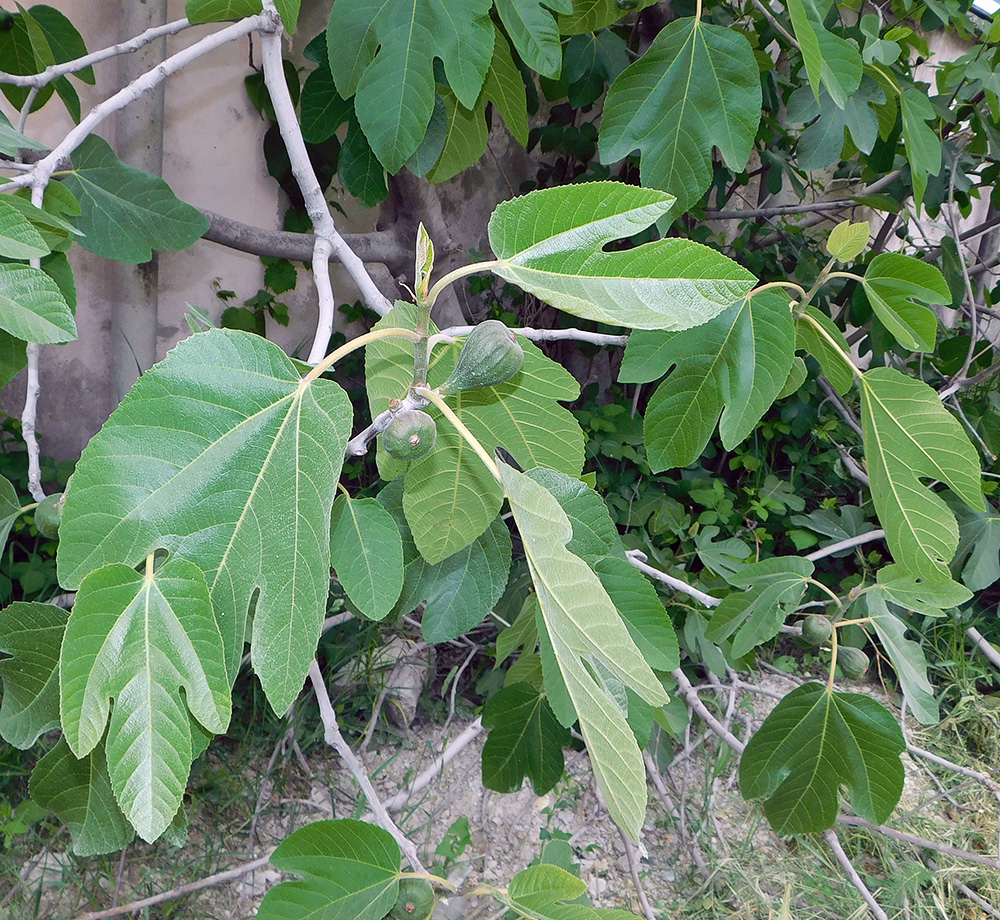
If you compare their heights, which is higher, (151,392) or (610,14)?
(610,14)

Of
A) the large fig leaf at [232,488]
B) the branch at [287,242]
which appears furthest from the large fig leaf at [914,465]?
the branch at [287,242]

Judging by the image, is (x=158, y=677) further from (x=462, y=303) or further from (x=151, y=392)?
(x=462, y=303)

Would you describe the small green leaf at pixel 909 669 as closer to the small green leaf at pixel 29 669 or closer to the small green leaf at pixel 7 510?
the small green leaf at pixel 29 669

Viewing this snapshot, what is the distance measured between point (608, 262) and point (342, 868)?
1.92ft

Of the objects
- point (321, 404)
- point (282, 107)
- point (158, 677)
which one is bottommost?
point (158, 677)

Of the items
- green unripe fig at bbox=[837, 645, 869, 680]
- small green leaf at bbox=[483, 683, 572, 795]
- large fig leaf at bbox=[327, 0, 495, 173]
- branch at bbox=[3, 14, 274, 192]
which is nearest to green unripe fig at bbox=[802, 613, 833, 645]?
green unripe fig at bbox=[837, 645, 869, 680]

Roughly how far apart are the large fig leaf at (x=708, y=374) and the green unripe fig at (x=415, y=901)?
50 centimetres

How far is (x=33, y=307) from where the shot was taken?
1.54 ft

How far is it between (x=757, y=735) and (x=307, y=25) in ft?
7.05

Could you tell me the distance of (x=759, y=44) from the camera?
189cm

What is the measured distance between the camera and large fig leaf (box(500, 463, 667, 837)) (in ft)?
1.28

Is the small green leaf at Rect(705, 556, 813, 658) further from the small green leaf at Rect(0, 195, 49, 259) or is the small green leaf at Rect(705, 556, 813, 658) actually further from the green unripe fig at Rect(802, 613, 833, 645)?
the small green leaf at Rect(0, 195, 49, 259)

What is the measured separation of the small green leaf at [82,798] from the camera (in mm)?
644

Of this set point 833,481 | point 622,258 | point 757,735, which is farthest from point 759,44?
point 622,258
